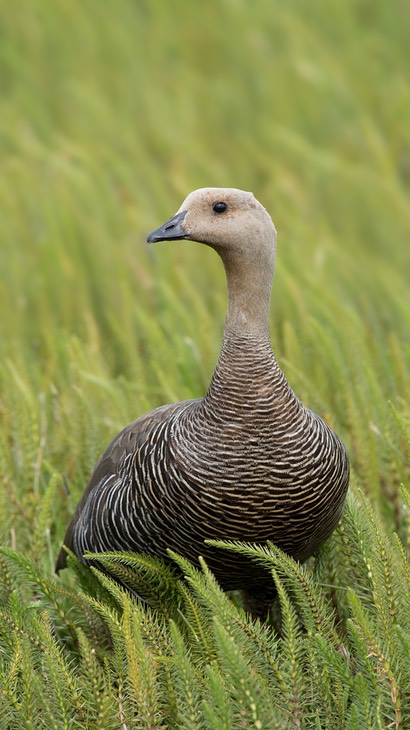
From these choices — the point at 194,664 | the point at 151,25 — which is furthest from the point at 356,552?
the point at 151,25

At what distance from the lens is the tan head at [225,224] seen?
8.39 ft

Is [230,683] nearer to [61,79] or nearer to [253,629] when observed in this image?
[253,629]

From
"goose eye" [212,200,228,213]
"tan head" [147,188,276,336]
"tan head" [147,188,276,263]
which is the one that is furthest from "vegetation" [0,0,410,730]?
"goose eye" [212,200,228,213]

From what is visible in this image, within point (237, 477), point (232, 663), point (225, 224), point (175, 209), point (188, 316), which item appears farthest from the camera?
point (175, 209)

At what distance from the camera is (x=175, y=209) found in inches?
216

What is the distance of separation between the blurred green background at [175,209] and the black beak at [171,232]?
72 cm

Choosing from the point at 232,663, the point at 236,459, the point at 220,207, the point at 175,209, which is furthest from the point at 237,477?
the point at 175,209

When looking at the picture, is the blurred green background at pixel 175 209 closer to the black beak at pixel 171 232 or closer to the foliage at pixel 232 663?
the foliage at pixel 232 663

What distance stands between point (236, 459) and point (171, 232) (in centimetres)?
59

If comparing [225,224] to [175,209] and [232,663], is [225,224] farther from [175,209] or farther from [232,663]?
[175,209]

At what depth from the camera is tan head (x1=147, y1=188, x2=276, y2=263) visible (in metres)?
2.56

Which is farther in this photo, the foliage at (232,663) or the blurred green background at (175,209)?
the blurred green background at (175,209)

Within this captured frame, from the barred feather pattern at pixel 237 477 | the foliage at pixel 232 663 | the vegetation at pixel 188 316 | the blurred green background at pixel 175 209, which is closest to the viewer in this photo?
the foliage at pixel 232 663

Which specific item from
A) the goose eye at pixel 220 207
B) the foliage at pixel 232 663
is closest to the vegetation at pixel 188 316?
the foliage at pixel 232 663
